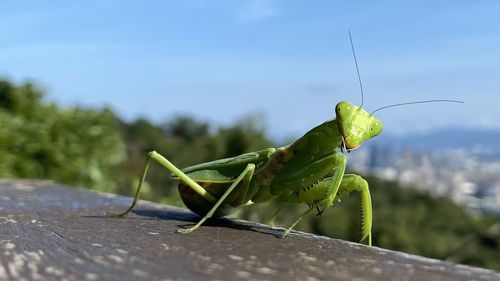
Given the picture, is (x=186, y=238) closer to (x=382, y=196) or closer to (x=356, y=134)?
(x=356, y=134)

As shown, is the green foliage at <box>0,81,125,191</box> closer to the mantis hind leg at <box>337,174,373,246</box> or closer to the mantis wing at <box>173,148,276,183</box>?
the mantis wing at <box>173,148,276,183</box>

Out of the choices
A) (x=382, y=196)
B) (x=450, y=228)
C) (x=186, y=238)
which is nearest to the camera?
(x=186, y=238)

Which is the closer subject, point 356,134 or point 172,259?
point 172,259

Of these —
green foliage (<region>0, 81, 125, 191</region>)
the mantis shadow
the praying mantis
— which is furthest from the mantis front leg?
green foliage (<region>0, 81, 125, 191</region>)

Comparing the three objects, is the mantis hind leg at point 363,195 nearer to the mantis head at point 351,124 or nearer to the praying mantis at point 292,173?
the praying mantis at point 292,173

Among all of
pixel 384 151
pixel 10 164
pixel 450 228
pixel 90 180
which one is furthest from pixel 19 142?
pixel 384 151

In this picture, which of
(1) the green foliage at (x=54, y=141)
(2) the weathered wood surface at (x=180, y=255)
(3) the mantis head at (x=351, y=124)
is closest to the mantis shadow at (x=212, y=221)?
(2) the weathered wood surface at (x=180, y=255)

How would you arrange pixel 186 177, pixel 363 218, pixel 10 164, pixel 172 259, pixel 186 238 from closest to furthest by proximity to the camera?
pixel 172 259 < pixel 186 238 < pixel 363 218 < pixel 186 177 < pixel 10 164
